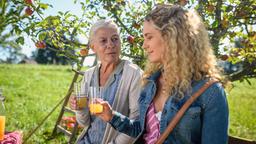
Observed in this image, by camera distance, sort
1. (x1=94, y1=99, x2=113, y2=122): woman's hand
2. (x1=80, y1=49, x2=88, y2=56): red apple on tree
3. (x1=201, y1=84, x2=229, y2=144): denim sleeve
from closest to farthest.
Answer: (x1=201, y1=84, x2=229, y2=144): denim sleeve → (x1=94, y1=99, x2=113, y2=122): woman's hand → (x1=80, y1=49, x2=88, y2=56): red apple on tree

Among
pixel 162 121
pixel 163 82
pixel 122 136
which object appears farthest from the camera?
pixel 122 136

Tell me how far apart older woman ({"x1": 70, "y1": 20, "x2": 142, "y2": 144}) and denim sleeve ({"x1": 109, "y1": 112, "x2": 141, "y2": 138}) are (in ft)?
0.97

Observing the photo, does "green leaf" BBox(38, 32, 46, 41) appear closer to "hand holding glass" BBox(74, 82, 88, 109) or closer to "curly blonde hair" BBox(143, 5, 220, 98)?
"hand holding glass" BBox(74, 82, 88, 109)

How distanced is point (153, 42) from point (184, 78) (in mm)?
326

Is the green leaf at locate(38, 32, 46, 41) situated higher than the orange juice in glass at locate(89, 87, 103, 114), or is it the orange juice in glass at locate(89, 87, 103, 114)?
the green leaf at locate(38, 32, 46, 41)

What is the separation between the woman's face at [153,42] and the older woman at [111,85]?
2.23 feet

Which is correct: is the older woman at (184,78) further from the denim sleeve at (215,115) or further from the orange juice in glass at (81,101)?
the orange juice in glass at (81,101)

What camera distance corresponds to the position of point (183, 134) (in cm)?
233

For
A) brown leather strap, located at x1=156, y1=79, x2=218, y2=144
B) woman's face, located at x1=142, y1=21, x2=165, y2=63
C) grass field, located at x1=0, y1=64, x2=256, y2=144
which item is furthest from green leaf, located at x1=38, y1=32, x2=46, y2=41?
grass field, located at x1=0, y1=64, x2=256, y2=144

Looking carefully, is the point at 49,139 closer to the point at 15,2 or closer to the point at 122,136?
the point at 15,2

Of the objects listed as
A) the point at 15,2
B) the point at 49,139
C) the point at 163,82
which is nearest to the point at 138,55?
the point at 15,2

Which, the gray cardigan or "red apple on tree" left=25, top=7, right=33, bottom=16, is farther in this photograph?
"red apple on tree" left=25, top=7, right=33, bottom=16

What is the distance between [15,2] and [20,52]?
188ft

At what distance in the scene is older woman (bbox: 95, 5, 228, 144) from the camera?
7.39 ft
